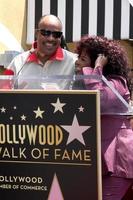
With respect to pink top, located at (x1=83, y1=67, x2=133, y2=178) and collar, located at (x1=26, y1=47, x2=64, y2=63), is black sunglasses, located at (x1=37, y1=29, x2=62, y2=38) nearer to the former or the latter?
collar, located at (x1=26, y1=47, x2=64, y2=63)

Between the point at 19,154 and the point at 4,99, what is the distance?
0.31m

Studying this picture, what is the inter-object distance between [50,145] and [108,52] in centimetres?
67

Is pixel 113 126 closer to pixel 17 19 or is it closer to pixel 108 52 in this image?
pixel 108 52

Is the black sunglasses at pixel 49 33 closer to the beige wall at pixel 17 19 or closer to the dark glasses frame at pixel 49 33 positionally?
the dark glasses frame at pixel 49 33

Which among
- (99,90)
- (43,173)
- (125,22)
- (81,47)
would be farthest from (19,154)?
(125,22)

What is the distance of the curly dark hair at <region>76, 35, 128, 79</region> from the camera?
324cm

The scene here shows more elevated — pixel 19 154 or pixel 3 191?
pixel 19 154

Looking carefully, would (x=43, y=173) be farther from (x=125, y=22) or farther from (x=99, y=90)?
(x=125, y=22)

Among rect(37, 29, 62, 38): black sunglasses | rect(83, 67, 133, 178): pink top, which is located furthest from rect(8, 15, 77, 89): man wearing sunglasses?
rect(83, 67, 133, 178): pink top

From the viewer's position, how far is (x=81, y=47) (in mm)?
3311

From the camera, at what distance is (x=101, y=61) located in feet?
10.4

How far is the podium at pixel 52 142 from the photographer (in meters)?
2.94

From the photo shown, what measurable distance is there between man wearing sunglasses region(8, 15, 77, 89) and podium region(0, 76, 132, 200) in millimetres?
429

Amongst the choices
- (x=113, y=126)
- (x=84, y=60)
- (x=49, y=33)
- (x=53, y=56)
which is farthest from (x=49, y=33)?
(x=113, y=126)
